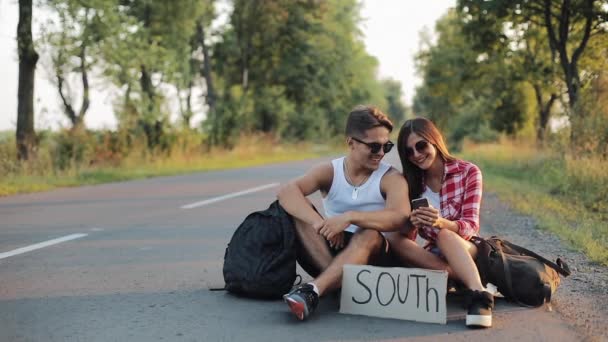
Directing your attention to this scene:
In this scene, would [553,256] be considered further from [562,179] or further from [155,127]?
[155,127]

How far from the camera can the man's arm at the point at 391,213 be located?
5.02 metres

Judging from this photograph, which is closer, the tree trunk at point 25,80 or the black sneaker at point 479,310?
the black sneaker at point 479,310

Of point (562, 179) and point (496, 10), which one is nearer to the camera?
point (562, 179)

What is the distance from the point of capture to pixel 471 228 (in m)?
5.21

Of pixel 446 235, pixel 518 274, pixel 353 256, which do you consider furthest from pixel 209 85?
pixel 518 274

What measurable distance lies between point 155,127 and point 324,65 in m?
21.5

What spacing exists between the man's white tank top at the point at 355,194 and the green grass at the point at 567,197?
2.35m

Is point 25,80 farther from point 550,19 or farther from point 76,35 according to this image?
point 550,19

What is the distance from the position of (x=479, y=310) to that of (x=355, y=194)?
4.16 feet

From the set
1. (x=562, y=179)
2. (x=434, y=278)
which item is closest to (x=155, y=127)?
(x=562, y=179)

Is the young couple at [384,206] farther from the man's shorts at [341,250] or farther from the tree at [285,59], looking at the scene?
the tree at [285,59]

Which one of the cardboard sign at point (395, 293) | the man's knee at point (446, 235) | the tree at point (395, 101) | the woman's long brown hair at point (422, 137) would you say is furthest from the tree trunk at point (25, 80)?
the tree at point (395, 101)

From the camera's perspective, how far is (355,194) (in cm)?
530

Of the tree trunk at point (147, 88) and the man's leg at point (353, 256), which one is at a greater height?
the tree trunk at point (147, 88)
